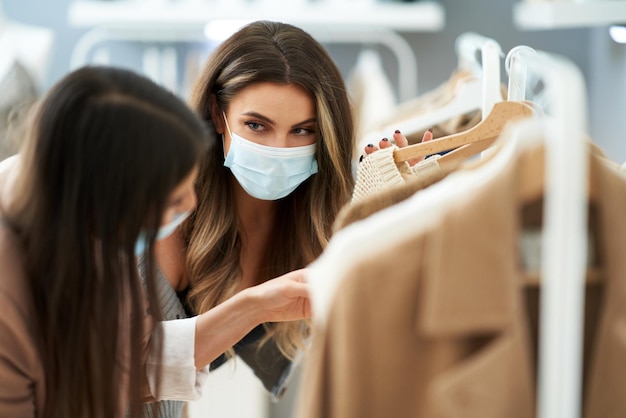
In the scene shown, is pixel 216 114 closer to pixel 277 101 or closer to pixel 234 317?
pixel 277 101

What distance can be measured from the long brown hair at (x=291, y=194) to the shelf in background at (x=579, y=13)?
63 centimetres

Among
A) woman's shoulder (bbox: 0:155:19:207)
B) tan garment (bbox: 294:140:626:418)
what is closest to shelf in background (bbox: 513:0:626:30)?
tan garment (bbox: 294:140:626:418)

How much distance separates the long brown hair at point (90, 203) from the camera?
974mm

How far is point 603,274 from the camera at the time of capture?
0.84 metres

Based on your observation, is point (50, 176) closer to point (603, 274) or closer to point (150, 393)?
point (150, 393)

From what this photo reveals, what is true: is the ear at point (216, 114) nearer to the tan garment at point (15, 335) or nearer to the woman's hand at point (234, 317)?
the woman's hand at point (234, 317)

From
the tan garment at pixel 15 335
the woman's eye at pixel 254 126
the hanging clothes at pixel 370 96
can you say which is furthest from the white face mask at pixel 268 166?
the hanging clothes at pixel 370 96

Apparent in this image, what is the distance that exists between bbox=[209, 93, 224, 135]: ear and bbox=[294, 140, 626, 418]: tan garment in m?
0.84

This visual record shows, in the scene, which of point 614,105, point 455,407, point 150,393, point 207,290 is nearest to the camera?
point 455,407

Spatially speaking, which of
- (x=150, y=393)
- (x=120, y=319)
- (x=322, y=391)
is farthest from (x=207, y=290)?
(x=322, y=391)

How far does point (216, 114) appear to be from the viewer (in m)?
1.63

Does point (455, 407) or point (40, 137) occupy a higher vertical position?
point (40, 137)

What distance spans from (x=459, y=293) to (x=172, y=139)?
415 mm

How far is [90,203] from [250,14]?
2102 millimetres
